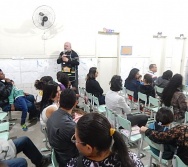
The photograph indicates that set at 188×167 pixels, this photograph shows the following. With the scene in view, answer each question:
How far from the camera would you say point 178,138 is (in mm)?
1643

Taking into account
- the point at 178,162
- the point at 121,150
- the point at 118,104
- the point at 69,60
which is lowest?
the point at 178,162

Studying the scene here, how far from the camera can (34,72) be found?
197 inches

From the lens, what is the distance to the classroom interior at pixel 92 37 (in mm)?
4652

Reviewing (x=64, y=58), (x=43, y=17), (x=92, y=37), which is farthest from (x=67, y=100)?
(x=92, y=37)

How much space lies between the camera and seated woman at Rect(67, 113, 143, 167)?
36.7 inches

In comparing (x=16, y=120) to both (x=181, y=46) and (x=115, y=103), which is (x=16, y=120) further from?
(x=181, y=46)

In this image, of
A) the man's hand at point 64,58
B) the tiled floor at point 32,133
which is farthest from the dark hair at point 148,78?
the man's hand at point 64,58

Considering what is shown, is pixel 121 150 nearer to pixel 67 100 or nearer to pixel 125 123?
pixel 67 100

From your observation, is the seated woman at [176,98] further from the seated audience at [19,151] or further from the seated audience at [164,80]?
the seated audience at [19,151]

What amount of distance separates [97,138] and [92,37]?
4.90m

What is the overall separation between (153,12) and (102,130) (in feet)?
20.9

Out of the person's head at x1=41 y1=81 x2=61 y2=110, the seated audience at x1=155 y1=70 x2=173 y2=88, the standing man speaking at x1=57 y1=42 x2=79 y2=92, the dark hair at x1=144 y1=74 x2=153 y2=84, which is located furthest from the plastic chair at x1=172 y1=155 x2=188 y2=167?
the standing man speaking at x1=57 y1=42 x2=79 y2=92

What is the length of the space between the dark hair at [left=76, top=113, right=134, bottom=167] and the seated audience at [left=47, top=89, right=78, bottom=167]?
687 mm

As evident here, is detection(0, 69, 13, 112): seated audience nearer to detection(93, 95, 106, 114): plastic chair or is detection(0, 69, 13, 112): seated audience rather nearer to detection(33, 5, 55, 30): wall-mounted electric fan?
detection(93, 95, 106, 114): plastic chair
